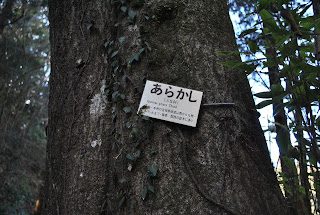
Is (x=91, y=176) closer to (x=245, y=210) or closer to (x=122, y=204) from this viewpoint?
(x=122, y=204)

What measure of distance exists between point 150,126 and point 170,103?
13 cm

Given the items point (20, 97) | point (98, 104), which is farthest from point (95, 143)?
point (20, 97)

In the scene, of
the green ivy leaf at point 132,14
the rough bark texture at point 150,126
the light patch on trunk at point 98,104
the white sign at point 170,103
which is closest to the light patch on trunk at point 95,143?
the rough bark texture at point 150,126

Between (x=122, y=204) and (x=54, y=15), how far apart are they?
1.13 meters

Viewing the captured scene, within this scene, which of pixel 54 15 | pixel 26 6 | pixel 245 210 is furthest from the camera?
pixel 26 6

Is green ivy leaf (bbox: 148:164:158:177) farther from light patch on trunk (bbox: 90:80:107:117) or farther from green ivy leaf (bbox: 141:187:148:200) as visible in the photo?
light patch on trunk (bbox: 90:80:107:117)

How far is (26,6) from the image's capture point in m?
6.45

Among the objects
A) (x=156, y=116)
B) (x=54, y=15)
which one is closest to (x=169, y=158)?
(x=156, y=116)

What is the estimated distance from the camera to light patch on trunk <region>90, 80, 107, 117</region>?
3.93 feet

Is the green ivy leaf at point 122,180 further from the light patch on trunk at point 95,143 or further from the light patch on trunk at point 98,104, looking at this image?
the light patch on trunk at point 98,104

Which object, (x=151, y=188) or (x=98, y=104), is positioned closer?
(x=151, y=188)

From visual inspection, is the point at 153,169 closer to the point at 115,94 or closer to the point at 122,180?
the point at 122,180

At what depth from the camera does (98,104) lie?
1.21 m

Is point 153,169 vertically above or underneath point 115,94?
underneath
